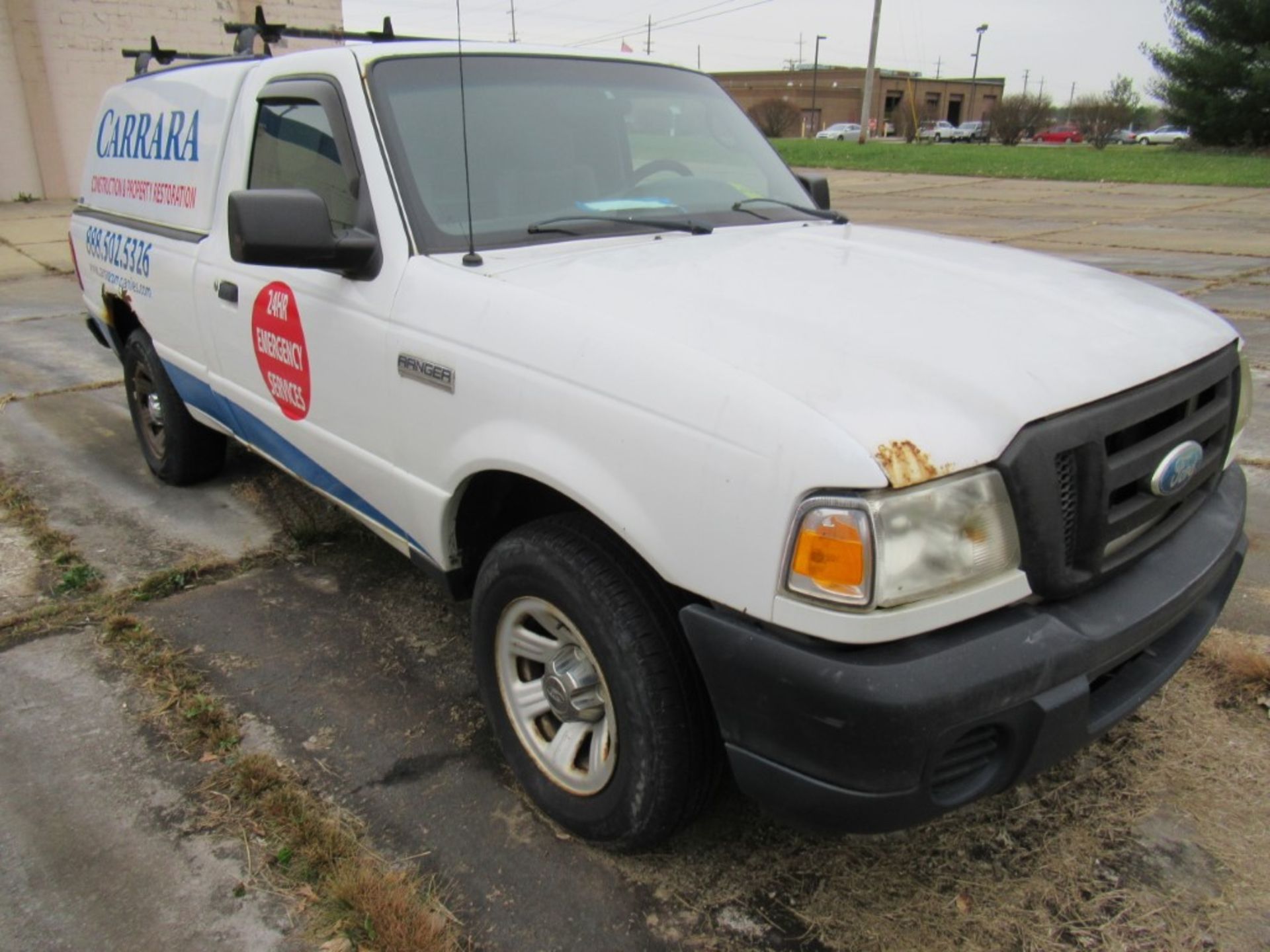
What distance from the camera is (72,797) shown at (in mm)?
2564

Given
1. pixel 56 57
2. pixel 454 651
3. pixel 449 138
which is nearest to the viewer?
pixel 449 138

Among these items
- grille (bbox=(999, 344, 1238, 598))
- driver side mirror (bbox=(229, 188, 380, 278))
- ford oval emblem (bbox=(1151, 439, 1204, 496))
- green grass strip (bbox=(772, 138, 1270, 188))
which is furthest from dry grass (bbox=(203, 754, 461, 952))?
green grass strip (bbox=(772, 138, 1270, 188))

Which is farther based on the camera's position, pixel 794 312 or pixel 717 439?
pixel 794 312

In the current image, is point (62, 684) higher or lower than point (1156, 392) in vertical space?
lower

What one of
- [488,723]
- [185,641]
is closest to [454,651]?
[488,723]

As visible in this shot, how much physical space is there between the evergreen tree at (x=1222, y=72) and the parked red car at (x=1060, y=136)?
25507 millimetres

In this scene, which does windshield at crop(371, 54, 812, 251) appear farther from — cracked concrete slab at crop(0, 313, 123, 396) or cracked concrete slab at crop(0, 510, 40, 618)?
cracked concrete slab at crop(0, 313, 123, 396)

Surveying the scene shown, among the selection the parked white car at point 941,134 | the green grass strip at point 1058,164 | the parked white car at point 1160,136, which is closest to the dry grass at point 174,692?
the green grass strip at point 1058,164

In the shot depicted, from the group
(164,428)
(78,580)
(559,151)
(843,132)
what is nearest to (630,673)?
(559,151)

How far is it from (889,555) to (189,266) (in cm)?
303

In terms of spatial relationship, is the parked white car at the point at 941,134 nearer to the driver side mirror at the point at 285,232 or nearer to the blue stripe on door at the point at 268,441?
the blue stripe on door at the point at 268,441

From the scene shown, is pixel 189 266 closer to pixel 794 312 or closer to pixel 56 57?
pixel 794 312

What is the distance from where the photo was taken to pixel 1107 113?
45219 millimetres

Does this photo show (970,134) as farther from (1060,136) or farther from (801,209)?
(801,209)
